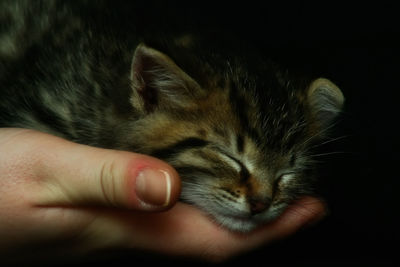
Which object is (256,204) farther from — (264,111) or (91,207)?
(91,207)

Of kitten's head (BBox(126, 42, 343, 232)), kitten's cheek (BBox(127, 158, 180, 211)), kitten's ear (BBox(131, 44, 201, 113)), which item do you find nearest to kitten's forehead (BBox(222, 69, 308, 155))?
kitten's head (BBox(126, 42, 343, 232))

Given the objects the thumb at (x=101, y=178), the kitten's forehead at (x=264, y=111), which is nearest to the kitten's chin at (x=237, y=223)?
the kitten's forehead at (x=264, y=111)

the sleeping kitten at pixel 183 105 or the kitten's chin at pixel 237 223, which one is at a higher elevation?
the sleeping kitten at pixel 183 105

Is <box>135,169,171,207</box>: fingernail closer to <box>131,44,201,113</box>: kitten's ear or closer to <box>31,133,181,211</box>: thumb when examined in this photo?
<box>31,133,181,211</box>: thumb

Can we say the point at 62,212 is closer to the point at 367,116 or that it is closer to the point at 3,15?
the point at 3,15

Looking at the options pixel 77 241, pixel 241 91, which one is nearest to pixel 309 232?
pixel 241 91

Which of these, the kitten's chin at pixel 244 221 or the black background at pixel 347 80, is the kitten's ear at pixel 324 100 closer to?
the black background at pixel 347 80
